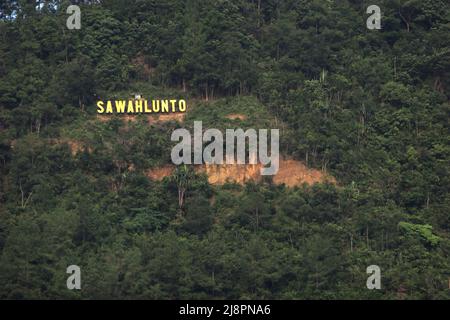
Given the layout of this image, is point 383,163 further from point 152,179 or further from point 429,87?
point 152,179

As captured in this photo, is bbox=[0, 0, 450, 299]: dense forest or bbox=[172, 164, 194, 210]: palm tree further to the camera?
bbox=[172, 164, 194, 210]: palm tree

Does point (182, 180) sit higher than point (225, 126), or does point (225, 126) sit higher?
point (225, 126)

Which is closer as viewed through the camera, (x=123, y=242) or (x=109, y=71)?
(x=123, y=242)

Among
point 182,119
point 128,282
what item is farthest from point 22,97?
point 128,282

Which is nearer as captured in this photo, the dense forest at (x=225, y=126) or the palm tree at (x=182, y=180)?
the dense forest at (x=225, y=126)

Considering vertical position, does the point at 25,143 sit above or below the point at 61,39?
below

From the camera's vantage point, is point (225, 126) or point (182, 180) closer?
point (182, 180)
